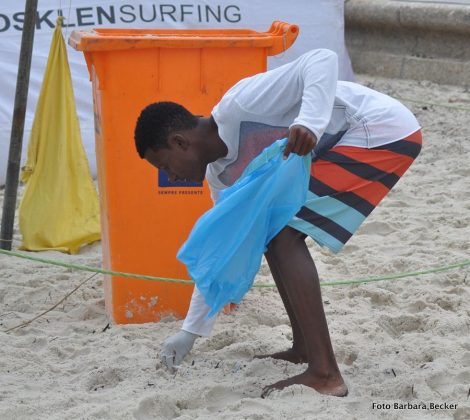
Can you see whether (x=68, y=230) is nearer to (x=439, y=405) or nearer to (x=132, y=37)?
(x=132, y=37)

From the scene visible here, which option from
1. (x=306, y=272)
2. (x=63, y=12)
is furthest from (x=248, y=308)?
(x=63, y=12)

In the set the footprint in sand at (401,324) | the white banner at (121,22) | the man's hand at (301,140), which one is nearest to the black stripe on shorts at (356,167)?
the man's hand at (301,140)

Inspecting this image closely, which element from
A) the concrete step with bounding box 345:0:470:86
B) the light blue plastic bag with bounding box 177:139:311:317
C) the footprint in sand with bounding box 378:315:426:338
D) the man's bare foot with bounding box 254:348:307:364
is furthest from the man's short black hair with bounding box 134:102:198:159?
the concrete step with bounding box 345:0:470:86

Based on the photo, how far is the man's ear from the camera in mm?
3032

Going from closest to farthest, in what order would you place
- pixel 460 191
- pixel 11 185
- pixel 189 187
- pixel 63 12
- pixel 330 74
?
pixel 330 74
pixel 189 187
pixel 11 185
pixel 460 191
pixel 63 12

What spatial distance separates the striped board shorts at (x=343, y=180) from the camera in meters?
3.07

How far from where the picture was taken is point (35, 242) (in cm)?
486

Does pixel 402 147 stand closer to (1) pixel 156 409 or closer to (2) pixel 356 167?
(2) pixel 356 167

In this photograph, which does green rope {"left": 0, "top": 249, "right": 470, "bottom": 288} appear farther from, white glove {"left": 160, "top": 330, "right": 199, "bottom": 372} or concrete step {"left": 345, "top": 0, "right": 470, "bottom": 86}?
concrete step {"left": 345, "top": 0, "right": 470, "bottom": 86}

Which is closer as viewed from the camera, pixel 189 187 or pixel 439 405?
pixel 439 405

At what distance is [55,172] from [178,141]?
200cm

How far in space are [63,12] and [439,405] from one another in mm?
4157

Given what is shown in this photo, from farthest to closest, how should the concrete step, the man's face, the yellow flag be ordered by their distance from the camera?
1. the concrete step
2. the yellow flag
3. the man's face

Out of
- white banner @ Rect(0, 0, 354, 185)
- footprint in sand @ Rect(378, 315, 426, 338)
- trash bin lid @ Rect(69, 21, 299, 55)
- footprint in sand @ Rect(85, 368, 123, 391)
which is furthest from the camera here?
white banner @ Rect(0, 0, 354, 185)
